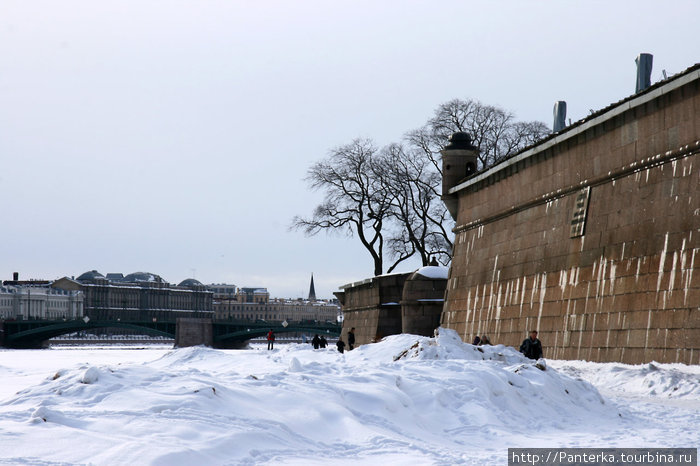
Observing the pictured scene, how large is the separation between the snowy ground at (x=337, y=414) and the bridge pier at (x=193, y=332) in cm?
7723

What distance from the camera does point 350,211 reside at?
48969 mm

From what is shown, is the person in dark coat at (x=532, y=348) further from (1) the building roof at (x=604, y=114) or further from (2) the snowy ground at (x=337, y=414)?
(1) the building roof at (x=604, y=114)

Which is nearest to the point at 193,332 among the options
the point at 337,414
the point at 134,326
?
the point at 134,326

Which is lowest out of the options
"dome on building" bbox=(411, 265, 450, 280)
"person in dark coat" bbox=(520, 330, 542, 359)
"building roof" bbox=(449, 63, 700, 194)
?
"person in dark coat" bbox=(520, 330, 542, 359)

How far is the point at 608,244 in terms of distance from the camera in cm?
1964

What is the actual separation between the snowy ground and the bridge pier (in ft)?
253

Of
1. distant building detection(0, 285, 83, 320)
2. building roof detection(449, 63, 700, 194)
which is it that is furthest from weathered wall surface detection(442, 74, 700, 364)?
distant building detection(0, 285, 83, 320)

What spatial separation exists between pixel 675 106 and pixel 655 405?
19.6ft

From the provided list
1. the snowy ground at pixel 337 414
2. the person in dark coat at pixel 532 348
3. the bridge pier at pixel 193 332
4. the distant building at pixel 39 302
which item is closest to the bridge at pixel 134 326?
the bridge pier at pixel 193 332

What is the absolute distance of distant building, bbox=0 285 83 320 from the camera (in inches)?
6845

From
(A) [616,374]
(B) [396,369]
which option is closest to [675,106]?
(A) [616,374]

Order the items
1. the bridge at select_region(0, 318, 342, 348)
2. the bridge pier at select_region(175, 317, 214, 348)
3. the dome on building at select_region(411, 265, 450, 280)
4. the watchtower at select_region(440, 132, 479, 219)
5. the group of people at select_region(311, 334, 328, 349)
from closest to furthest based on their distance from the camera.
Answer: the watchtower at select_region(440, 132, 479, 219) → the dome on building at select_region(411, 265, 450, 280) → the group of people at select_region(311, 334, 328, 349) → the bridge at select_region(0, 318, 342, 348) → the bridge pier at select_region(175, 317, 214, 348)

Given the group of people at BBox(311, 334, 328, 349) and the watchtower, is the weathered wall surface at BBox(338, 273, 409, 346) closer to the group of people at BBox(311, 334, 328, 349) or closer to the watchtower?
the group of people at BBox(311, 334, 328, 349)

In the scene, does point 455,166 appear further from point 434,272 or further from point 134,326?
point 134,326
